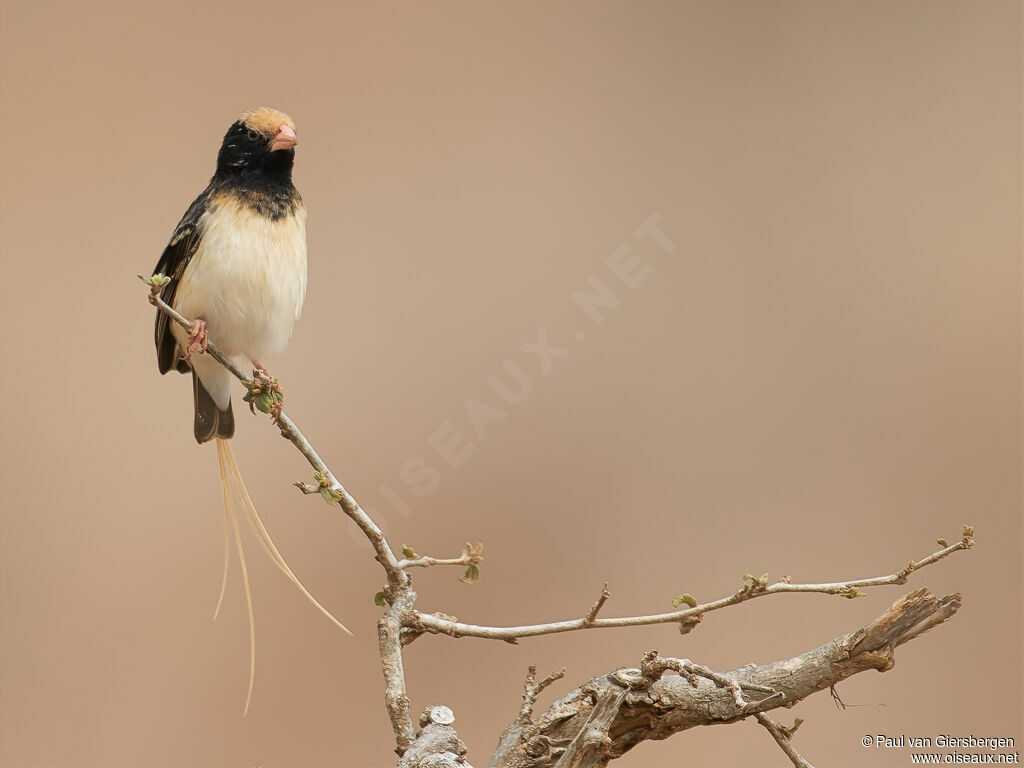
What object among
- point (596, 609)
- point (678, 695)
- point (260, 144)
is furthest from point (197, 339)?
point (678, 695)

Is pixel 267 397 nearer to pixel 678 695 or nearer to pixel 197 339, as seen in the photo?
pixel 197 339

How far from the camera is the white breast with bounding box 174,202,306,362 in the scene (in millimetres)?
1479

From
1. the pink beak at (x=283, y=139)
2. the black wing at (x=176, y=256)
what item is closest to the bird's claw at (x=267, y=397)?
the black wing at (x=176, y=256)

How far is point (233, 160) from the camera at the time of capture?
1.55 meters

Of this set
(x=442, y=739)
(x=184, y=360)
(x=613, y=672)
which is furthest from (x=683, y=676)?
(x=184, y=360)

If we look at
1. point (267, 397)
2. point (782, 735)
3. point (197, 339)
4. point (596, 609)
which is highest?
point (197, 339)

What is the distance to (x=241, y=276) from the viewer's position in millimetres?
1481

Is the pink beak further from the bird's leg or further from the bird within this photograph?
the bird's leg

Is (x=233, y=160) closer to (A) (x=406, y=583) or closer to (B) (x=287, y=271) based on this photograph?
(B) (x=287, y=271)

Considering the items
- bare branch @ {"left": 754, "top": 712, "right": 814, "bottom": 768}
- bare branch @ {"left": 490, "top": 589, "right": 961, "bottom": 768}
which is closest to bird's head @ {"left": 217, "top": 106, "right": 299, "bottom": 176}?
bare branch @ {"left": 490, "top": 589, "right": 961, "bottom": 768}

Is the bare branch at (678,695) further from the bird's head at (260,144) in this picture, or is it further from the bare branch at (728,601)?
the bird's head at (260,144)

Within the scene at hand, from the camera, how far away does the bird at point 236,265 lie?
1486mm

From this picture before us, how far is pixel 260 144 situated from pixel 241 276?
0.76 feet

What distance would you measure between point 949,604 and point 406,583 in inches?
26.7
